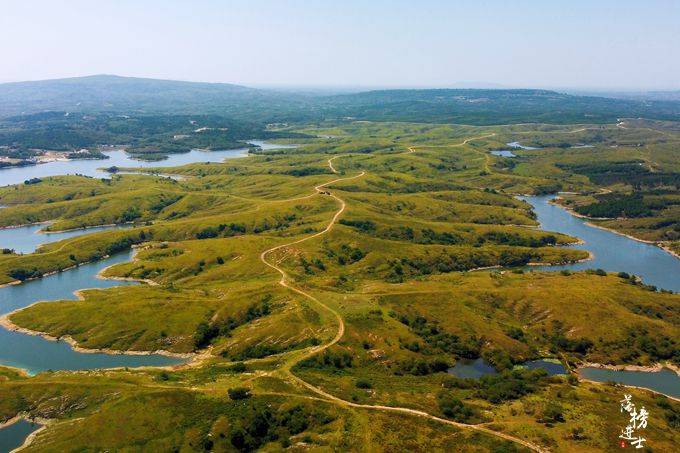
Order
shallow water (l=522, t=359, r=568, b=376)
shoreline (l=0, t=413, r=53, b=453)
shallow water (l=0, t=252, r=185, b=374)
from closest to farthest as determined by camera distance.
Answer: shoreline (l=0, t=413, r=53, b=453), shallow water (l=522, t=359, r=568, b=376), shallow water (l=0, t=252, r=185, b=374)

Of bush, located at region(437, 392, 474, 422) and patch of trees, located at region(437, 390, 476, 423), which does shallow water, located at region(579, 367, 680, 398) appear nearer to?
patch of trees, located at region(437, 390, 476, 423)

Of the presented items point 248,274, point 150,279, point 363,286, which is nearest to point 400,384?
point 363,286

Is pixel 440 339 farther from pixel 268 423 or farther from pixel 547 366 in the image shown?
pixel 268 423

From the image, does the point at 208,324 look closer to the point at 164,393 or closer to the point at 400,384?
the point at 164,393

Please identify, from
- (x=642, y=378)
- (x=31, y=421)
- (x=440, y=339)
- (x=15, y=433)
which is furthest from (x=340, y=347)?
(x=642, y=378)

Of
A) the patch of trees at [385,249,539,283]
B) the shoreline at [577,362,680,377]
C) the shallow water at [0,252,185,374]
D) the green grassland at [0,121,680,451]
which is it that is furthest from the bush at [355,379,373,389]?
the patch of trees at [385,249,539,283]

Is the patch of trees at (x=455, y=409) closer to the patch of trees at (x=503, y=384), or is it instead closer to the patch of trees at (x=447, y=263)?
the patch of trees at (x=503, y=384)

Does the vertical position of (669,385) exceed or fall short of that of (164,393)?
it falls short
